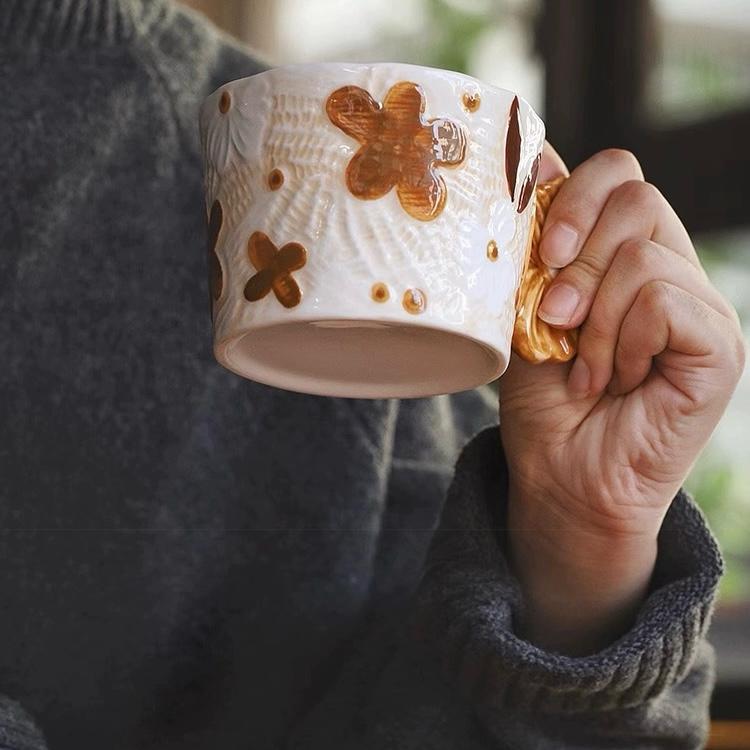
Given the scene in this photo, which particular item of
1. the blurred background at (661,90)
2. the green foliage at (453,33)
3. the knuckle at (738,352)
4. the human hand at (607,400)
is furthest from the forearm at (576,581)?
the green foliage at (453,33)

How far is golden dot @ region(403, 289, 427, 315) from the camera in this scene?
474mm

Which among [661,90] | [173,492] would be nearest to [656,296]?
[173,492]

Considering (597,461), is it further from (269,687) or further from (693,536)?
(269,687)

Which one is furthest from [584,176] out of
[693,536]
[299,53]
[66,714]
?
[299,53]

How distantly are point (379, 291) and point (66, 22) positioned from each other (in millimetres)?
469

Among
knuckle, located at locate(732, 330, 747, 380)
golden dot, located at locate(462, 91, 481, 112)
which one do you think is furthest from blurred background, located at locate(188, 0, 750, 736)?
golden dot, located at locate(462, 91, 481, 112)

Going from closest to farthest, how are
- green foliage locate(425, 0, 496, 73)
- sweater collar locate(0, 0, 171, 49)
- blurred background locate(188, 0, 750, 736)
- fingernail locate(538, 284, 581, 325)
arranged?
fingernail locate(538, 284, 581, 325) → sweater collar locate(0, 0, 171, 49) → blurred background locate(188, 0, 750, 736) → green foliage locate(425, 0, 496, 73)

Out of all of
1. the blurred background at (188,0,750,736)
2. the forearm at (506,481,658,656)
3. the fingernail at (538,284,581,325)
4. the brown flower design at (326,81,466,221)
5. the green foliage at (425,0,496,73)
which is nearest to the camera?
the brown flower design at (326,81,466,221)

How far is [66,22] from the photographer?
2.72ft

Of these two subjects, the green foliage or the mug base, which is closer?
the mug base

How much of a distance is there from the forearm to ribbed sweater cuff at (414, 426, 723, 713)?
0.02 meters

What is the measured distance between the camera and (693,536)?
0.68 metres

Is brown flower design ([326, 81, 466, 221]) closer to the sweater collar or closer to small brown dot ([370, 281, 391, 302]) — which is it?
small brown dot ([370, 281, 391, 302])

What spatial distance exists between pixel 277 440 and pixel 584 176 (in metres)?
0.34
